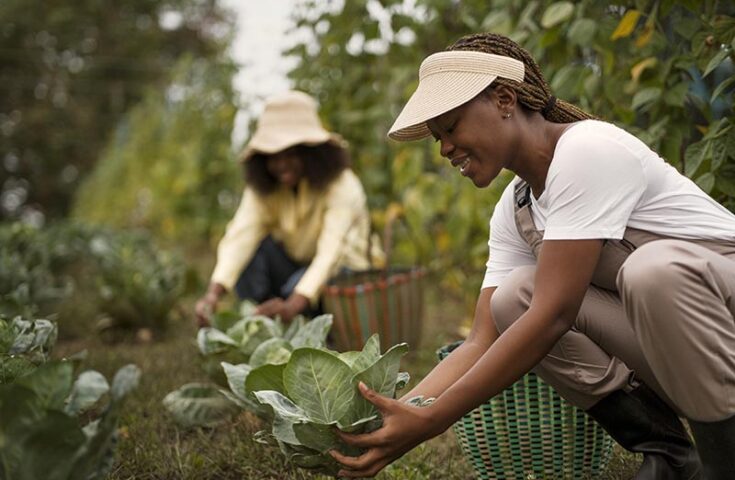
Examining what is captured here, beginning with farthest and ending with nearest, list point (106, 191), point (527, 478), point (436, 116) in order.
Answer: point (106, 191) < point (527, 478) < point (436, 116)

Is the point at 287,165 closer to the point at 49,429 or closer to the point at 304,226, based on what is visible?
the point at 304,226

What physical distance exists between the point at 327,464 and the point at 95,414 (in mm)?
1229

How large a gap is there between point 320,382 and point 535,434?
1.75 feet

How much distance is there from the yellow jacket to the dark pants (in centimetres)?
3

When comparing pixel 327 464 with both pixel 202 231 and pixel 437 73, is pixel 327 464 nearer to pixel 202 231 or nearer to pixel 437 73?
pixel 437 73

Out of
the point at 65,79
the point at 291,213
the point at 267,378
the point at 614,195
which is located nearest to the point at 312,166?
the point at 291,213

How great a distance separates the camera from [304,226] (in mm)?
3729

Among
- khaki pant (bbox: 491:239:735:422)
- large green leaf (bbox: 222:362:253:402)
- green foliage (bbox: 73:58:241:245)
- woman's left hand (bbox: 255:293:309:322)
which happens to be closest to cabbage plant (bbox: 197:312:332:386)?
large green leaf (bbox: 222:362:253:402)

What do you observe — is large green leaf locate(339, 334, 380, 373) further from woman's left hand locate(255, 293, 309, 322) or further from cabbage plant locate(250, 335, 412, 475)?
woman's left hand locate(255, 293, 309, 322)

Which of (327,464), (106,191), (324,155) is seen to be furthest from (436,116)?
(106,191)

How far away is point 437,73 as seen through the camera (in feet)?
5.34

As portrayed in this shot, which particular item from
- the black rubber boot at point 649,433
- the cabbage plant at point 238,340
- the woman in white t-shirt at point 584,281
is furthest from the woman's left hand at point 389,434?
the cabbage plant at point 238,340

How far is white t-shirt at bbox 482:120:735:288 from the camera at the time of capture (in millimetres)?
1504

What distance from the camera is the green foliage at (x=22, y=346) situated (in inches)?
66.9
